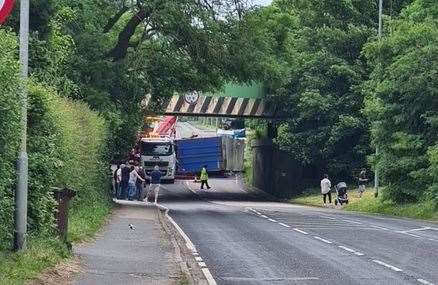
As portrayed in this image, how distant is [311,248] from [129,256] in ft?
15.6

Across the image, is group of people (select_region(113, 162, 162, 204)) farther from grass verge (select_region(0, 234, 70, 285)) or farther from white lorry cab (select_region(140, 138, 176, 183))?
grass verge (select_region(0, 234, 70, 285))

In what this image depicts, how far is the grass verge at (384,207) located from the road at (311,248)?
14.9 feet

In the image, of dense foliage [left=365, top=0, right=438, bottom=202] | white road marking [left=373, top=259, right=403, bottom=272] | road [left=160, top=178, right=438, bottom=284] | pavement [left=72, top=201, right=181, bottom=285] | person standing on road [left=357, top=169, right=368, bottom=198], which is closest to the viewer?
pavement [left=72, top=201, right=181, bottom=285]

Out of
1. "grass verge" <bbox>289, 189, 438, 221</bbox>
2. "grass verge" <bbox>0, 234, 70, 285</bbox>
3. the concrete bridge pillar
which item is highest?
the concrete bridge pillar

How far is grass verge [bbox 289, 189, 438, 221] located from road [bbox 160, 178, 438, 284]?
4.54m

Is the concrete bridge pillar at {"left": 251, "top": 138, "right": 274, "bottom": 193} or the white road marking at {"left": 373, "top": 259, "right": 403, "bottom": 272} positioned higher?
the concrete bridge pillar at {"left": 251, "top": 138, "right": 274, "bottom": 193}

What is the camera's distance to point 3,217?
518 inches

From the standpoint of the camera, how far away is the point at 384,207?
39.0m

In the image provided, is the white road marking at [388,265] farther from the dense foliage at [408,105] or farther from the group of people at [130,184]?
the group of people at [130,184]

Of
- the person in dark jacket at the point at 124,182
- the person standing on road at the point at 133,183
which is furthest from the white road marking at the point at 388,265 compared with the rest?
the person in dark jacket at the point at 124,182

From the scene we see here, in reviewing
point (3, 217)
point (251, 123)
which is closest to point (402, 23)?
point (3, 217)

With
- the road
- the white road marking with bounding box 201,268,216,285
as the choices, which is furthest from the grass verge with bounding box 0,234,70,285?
the road

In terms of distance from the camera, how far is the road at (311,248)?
14797mm

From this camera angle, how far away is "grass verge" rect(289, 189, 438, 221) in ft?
114
